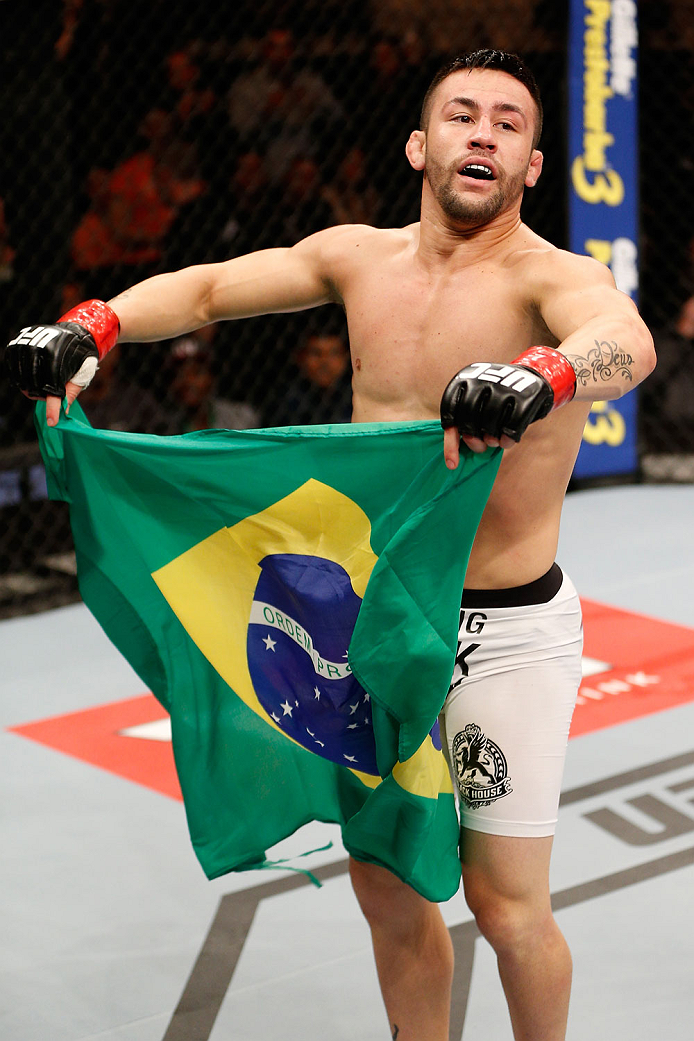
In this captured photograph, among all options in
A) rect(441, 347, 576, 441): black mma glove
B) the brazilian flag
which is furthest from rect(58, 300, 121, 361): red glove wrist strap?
rect(441, 347, 576, 441): black mma glove

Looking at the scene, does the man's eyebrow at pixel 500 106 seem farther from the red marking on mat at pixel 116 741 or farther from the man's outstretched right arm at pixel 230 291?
the red marking on mat at pixel 116 741

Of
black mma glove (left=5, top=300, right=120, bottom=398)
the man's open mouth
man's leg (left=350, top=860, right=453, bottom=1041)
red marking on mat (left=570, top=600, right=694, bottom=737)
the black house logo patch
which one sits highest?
the man's open mouth

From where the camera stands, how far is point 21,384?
1.77 m

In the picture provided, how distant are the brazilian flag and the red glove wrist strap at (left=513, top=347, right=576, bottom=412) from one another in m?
0.11

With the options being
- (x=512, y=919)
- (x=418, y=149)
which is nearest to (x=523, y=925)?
(x=512, y=919)

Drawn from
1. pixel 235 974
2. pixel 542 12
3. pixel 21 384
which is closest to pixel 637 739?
pixel 235 974

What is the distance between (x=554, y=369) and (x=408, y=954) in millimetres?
917

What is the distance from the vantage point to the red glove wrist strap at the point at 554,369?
1.45 meters

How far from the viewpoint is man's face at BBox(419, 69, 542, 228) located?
1.73m

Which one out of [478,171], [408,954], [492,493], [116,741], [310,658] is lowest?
[116,741]

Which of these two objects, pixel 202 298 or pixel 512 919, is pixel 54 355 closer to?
pixel 202 298

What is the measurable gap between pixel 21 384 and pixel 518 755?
2.84 feet

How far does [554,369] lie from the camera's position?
146cm

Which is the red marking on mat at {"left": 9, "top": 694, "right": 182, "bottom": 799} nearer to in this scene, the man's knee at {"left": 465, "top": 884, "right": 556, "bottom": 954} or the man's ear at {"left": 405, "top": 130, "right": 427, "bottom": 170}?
the man's knee at {"left": 465, "top": 884, "right": 556, "bottom": 954}
